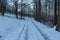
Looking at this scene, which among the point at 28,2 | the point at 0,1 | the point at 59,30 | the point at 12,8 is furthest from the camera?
the point at 28,2

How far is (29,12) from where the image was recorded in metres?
123

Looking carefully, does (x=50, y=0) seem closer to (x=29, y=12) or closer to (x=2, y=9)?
(x=2, y=9)

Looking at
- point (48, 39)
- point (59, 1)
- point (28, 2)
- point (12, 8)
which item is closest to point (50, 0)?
point (59, 1)

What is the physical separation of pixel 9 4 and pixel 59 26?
79.6 m

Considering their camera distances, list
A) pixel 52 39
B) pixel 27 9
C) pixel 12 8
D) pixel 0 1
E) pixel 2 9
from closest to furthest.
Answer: pixel 52 39
pixel 2 9
pixel 0 1
pixel 12 8
pixel 27 9

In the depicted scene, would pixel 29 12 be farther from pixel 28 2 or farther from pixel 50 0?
pixel 50 0

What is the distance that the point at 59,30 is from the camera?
65.2ft

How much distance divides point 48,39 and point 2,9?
46.6 m

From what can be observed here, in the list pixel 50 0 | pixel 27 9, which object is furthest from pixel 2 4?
pixel 27 9

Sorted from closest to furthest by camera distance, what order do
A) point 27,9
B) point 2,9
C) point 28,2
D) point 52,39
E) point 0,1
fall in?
1. point 52,39
2. point 2,9
3. point 0,1
4. point 28,2
5. point 27,9

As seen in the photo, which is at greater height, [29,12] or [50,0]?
[50,0]

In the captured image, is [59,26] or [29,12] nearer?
[59,26]

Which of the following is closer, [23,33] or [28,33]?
[23,33]

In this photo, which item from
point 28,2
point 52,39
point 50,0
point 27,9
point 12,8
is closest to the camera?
point 52,39
